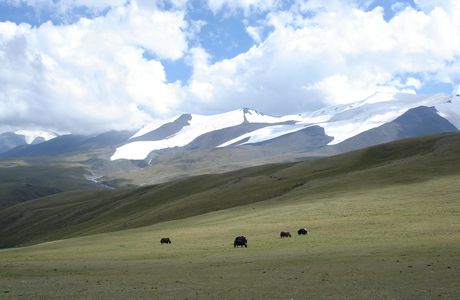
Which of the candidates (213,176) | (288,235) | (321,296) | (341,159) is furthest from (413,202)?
(213,176)

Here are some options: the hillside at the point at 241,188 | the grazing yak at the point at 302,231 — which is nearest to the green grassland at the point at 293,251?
the hillside at the point at 241,188

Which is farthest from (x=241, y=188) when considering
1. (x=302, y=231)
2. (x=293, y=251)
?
(x=293, y=251)

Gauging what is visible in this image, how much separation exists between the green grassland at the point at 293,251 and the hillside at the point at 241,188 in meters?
0.90

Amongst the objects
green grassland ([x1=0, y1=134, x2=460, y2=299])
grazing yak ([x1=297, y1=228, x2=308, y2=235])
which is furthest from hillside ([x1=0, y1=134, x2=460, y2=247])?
grazing yak ([x1=297, y1=228, x2=308, y2=235])

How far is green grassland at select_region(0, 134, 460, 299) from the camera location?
1086 inches

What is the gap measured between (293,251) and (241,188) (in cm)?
8432

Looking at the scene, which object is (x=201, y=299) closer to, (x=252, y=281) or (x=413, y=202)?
(x=252, y=281)

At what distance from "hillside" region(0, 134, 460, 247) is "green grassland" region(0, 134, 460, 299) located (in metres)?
0.90

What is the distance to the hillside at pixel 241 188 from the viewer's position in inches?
4289

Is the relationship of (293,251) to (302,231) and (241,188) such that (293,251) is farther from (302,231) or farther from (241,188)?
(241,188)

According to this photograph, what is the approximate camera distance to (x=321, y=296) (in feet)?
80.7

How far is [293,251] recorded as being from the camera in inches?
1694

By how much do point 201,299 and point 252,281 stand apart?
17.2 feet

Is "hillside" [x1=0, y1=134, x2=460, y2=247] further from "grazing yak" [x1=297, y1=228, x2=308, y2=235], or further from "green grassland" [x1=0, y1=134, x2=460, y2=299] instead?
"grazing yak" [x1=297, y1=228, x2=308, y2=235]
